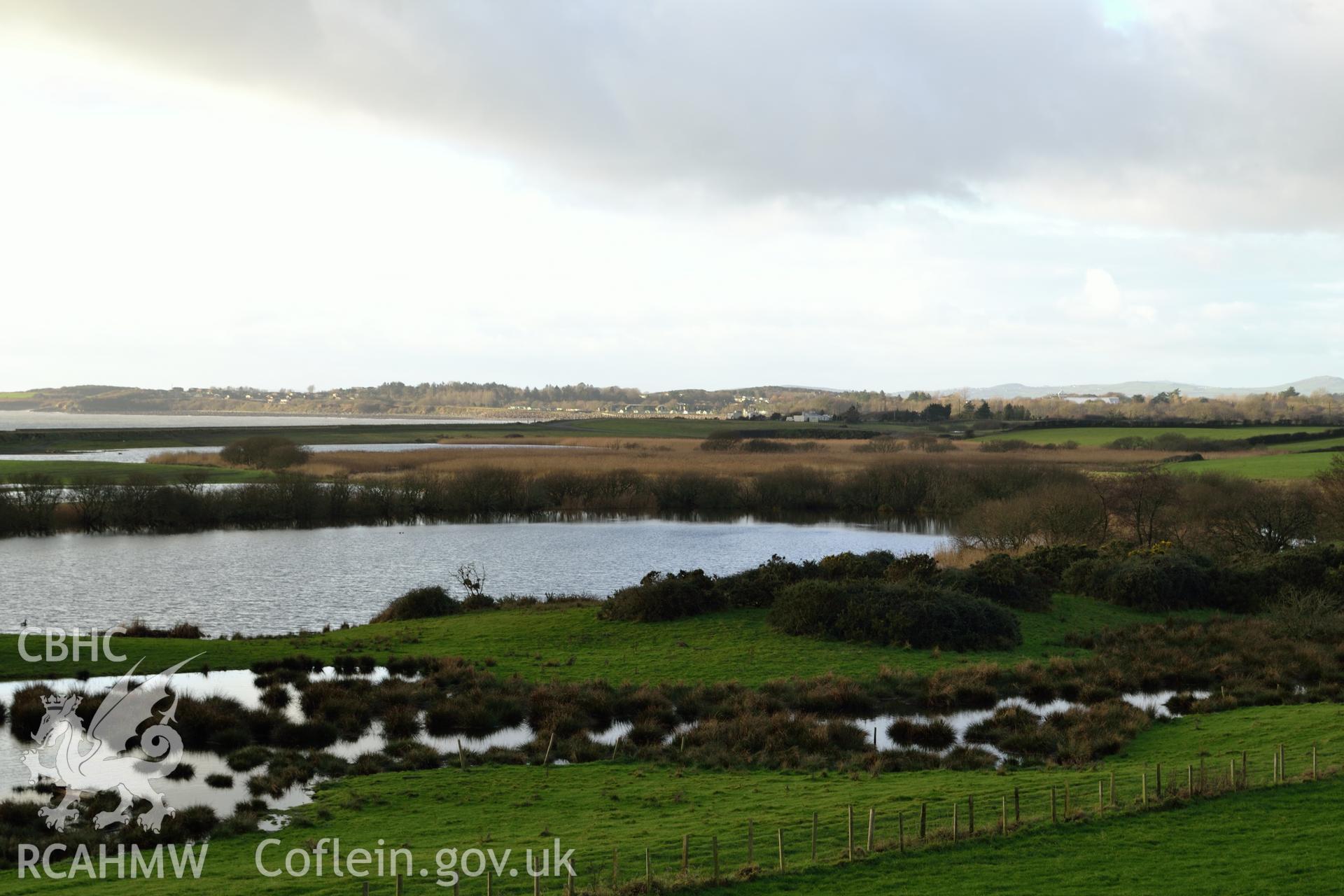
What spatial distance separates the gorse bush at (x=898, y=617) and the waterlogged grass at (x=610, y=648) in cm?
61

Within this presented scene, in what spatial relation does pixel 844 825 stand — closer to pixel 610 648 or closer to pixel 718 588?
pixel 610 648

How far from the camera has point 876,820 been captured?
48.8 ft

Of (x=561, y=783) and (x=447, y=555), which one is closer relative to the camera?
(x=561, y=783)

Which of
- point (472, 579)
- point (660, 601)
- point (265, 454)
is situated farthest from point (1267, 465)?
point (265, 454)

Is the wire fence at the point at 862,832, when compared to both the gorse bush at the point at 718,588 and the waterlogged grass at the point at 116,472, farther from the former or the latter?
Result: the waterlogged grass at the point at 116,472

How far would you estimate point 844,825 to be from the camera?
14.8 metres

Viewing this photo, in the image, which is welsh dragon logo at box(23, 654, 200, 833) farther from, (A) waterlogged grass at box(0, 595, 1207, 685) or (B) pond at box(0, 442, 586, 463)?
(B) pond at box(0, 442, 586, 463)

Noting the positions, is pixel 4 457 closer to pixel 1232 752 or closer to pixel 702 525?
pixel 702 525

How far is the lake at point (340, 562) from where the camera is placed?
41.2 meters

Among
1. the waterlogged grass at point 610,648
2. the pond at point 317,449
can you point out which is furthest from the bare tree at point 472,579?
the pond at point 317,449

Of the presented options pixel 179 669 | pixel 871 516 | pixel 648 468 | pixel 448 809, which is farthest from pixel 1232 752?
pixel 648 468

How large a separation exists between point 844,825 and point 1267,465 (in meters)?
78.8

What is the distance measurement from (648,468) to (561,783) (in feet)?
274

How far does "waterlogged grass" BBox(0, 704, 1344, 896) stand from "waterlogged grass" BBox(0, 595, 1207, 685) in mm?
8701
